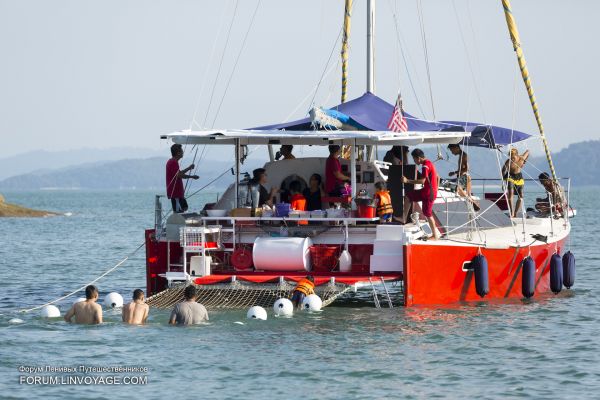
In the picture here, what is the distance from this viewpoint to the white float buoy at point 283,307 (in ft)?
58.6

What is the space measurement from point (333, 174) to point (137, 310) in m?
4.41

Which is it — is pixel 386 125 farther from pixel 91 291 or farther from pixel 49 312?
pixel 49 312

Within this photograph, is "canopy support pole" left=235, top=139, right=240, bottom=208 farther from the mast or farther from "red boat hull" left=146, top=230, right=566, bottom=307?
the mast

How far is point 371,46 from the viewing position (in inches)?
939

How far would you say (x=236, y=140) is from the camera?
20.3 m

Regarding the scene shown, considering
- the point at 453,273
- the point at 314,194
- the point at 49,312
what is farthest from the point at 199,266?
the point at 453,273

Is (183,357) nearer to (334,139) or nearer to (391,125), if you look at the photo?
(334,139)

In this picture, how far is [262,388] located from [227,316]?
→ 414cm

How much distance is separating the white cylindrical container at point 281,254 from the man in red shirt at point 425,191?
1.91 m

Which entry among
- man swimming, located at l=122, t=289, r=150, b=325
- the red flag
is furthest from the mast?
man swimming, located at l=122, t=289, r=150, b=325

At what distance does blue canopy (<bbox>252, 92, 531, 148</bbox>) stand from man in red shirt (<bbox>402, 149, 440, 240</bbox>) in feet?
4.50

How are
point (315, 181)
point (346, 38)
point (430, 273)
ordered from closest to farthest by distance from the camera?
point (430, 273), point (315, 181), point (346, 38)

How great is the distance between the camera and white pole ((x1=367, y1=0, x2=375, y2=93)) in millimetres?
23422

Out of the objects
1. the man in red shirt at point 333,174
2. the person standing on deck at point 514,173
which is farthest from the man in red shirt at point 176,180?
the person standing on deck at point 514,173
